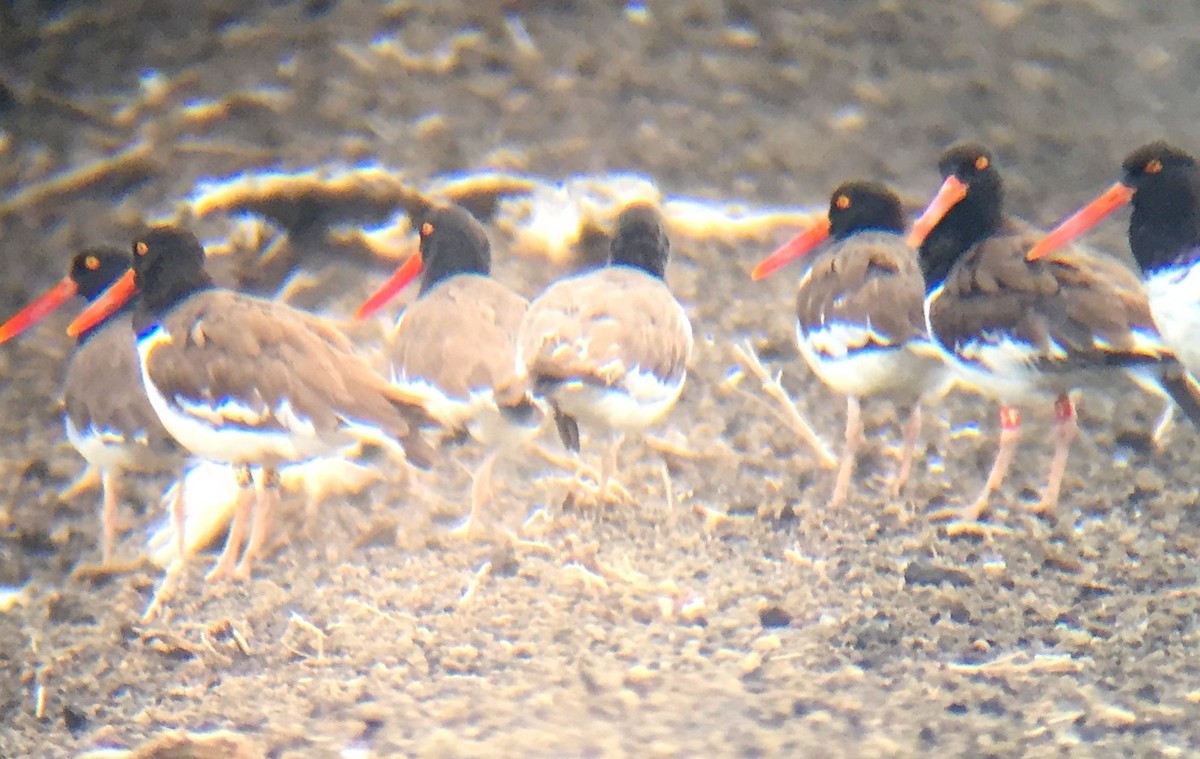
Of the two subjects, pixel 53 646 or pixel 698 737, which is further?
pixel 53 646

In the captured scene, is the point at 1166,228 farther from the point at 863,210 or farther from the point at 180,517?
the point at 180,517

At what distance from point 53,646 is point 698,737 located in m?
0.91

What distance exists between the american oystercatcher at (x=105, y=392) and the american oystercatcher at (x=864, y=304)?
38.8 inches

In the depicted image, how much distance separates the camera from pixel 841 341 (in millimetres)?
1799

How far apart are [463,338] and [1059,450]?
0.88 metres

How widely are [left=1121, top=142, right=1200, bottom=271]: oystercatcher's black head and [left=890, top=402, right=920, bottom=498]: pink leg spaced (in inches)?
14.4

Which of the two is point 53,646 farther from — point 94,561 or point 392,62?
point 392,62

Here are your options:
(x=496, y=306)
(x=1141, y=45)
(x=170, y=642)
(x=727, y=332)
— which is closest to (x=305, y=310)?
(x=496, y=306)

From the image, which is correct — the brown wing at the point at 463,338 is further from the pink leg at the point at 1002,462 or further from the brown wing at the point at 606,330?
the pink leg at the point at 1002,462

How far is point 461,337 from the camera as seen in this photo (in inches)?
74.3

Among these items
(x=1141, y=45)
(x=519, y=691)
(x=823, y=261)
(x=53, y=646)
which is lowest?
(x=53, y=646)

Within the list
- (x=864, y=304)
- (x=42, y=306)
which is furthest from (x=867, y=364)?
(x=42, y=306)

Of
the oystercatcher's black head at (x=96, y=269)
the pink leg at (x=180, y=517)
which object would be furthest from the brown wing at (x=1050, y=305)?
the oystercatcher's black head at (x=96, y=269)

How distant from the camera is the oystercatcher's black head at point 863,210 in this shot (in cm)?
183
